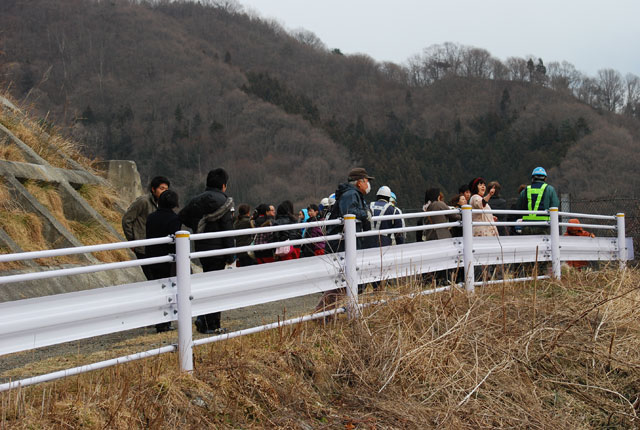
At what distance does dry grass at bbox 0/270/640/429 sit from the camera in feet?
15.7

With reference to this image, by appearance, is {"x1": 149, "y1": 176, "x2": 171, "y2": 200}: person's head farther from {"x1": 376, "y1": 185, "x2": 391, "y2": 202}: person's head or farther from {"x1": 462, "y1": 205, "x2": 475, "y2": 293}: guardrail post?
{"x1": 462, "y1": 205, "x2": 475, "y2": 293}: guardrail post

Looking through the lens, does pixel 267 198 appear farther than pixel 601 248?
Yes

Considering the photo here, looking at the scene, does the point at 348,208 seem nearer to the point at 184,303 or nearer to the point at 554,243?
the point at 184,303

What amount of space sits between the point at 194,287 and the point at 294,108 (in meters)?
119

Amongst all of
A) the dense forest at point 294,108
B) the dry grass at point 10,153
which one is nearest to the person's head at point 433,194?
the dry grass at point 10,153

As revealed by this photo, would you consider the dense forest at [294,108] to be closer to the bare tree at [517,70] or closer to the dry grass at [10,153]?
the bare tree at [517,70]

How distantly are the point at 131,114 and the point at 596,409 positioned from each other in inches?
4586

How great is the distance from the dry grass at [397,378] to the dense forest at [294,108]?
6703 centimetres

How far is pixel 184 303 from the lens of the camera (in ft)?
17.7

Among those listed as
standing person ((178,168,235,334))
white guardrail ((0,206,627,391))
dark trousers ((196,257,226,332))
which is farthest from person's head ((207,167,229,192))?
white guardrail ((0,206,627,391))

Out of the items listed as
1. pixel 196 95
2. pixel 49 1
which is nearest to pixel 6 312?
pixel 196 95

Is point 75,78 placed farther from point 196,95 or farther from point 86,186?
point 86,186

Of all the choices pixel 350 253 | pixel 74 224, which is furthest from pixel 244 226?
pixel 350 253

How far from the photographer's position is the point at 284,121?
11706cm
